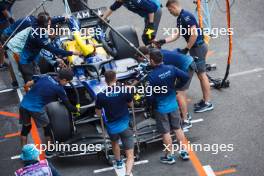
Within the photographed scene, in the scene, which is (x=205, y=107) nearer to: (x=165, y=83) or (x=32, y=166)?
(x=165, y=83)

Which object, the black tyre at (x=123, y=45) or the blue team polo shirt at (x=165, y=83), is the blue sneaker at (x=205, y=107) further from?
the black tyre at (x=123, y=45)

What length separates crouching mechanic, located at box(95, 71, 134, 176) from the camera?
7.11 metres

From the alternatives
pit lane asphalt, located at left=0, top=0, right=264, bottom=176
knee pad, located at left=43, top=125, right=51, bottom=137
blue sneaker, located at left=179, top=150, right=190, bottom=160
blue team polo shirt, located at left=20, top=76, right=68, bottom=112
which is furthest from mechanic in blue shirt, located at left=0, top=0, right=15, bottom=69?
blue sneaker, located at left=179, top=150, right=190, bottom=160

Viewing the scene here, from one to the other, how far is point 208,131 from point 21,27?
4119 mm

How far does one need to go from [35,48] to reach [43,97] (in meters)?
1.77

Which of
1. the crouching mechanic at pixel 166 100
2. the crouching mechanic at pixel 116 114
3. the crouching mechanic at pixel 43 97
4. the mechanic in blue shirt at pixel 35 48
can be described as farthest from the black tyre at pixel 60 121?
the crouching mechanic at pixel 166 100

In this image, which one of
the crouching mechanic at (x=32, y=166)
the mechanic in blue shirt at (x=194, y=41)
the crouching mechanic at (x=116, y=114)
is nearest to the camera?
the crouching mechanic at (x=32, y=166)

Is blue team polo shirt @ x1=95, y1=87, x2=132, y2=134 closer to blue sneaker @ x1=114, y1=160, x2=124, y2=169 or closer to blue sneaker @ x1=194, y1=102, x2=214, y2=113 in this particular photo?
blue sneaker @ x1=114, y1=160, x2=124, y2=169

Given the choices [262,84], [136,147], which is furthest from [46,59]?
[262,84]

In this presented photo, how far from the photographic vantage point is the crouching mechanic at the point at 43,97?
7.71 m

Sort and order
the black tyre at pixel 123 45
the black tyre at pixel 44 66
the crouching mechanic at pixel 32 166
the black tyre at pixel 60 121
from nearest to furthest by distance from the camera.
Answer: the crouching mechanic at pixel 32 166, the black tyre at pixel 60 121, the black tyre at pixel 123 45, the black tyre at pixel 44 66

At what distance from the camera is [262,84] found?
964cm

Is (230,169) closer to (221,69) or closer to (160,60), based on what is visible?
(160,60)

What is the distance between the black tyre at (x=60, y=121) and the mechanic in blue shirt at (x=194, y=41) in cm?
217
